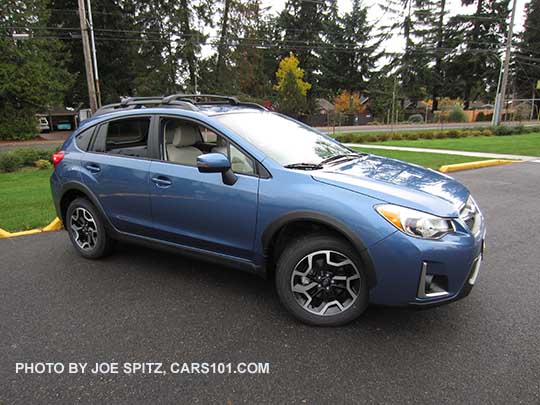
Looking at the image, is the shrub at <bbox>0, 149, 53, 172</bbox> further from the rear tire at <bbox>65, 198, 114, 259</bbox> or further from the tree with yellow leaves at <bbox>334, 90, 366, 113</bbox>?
the tree with yellow leaves at <bbox>334, 90, 366, 113</bbox>

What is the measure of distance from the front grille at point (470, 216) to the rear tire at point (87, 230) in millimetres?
3377

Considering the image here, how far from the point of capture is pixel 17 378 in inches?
94.6

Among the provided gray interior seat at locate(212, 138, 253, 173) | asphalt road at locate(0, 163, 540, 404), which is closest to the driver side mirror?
gray interior seat at locate(212, 138, 253, 173)

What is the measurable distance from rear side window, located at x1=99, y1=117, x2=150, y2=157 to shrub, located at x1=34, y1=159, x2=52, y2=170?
878 cm

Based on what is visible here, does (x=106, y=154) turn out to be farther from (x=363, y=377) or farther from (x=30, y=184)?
(x=30, y=184)

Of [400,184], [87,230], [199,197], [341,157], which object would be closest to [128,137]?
[87,230]

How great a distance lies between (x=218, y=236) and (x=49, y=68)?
28922mm

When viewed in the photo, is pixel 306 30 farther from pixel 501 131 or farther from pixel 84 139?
pixel 84 139

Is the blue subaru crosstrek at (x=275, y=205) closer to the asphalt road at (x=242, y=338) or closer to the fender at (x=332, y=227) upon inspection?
the fender at (x=332, y=227)

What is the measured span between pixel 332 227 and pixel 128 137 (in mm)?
2411

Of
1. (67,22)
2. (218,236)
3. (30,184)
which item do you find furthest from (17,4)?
(218,236)

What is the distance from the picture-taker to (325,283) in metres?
2.83

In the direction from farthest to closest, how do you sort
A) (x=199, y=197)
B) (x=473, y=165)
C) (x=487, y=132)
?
1. (x=487, y=132)
2. (x=473, y=165)
3. (x=199, y=197)

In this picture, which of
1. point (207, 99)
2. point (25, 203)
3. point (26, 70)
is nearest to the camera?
point (207, 99)
